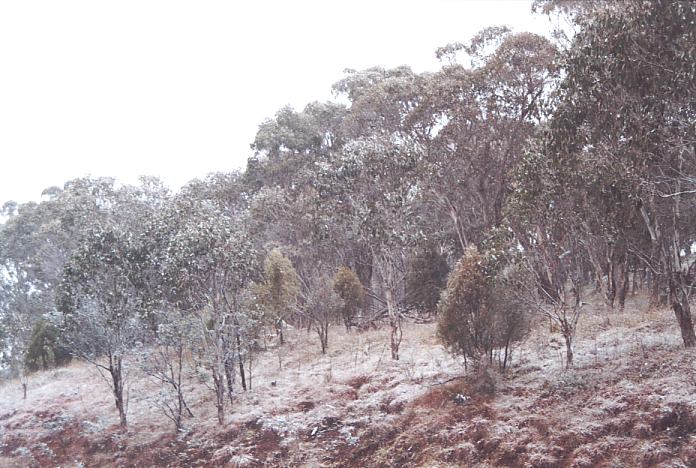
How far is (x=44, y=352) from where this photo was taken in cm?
3012

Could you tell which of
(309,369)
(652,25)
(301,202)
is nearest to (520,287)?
(652,25)

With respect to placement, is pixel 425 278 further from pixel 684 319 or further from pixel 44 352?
pixel 44 352

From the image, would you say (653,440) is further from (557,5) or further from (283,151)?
(283,151)

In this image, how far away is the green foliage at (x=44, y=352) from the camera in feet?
97.9

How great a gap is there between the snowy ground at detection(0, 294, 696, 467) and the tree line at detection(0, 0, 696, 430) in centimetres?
87

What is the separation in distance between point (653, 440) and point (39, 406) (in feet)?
72.0

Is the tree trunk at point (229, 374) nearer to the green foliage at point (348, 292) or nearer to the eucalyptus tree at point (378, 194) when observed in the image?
the eucalyptus tree at point (378, 194)

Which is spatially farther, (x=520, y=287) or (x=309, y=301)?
(x=309, y=301)

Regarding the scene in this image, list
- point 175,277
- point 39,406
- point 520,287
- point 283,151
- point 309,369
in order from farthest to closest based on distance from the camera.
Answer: point 283,151 → point 39,406 → point 309,369 → point 175,277 → point 520,287

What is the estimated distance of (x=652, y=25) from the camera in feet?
30.1

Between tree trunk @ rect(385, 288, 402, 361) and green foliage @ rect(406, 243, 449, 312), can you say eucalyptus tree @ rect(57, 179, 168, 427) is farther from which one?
green foliage @ rect(406, 243, 449, 312)

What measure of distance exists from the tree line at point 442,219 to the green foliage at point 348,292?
0.11 metres

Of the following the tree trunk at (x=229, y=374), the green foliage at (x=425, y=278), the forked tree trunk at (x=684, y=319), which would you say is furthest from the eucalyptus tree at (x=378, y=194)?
the green foliage at (x=425, y=278)

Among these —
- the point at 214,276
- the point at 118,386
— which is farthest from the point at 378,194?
the point at 118,386
